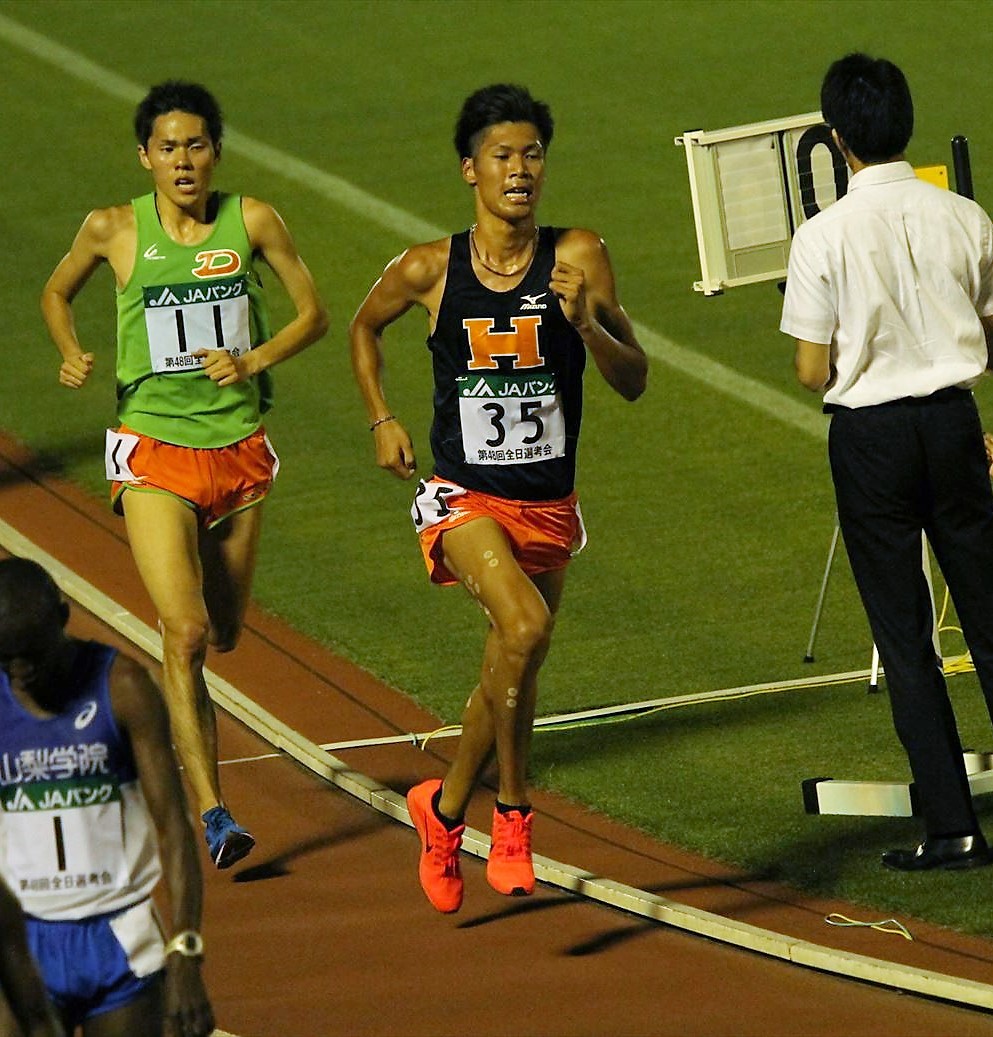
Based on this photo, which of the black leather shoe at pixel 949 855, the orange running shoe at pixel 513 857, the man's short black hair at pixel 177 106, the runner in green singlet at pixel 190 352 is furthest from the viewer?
the man's short black hair at pixel 177 106

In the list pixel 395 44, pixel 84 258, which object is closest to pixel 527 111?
pixel 84 258

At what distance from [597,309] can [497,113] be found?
2.20 feet

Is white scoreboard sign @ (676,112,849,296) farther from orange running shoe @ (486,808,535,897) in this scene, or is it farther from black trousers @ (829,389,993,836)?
orange running shoe @ (486,808,535,897)

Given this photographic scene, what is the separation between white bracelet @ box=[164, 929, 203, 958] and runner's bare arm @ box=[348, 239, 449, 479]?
2730mm

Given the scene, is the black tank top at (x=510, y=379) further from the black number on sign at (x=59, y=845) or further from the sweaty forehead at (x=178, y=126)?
the black number on sign at (x=59, y=845)

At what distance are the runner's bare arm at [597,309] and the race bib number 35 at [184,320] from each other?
57.3 inches

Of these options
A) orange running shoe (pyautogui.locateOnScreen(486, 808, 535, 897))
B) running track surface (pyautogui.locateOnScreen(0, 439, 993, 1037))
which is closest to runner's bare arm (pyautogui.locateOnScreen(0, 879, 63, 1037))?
running track surface (pyautogui.locateOnScreen(0, 439, 993, 1037))

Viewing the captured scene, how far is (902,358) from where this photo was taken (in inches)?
297

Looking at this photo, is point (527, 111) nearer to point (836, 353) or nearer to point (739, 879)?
point (836, 353)

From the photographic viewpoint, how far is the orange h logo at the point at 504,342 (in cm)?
782

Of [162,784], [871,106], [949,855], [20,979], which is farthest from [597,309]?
[20,979]

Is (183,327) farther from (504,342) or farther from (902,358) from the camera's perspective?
(902,358)

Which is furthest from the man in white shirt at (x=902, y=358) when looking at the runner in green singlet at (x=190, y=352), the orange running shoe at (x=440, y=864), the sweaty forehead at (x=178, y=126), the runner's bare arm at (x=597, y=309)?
the sweaty forehead at (x=178, y=126)

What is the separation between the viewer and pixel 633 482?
14141 millimetres
